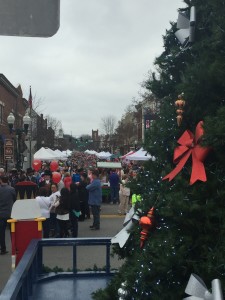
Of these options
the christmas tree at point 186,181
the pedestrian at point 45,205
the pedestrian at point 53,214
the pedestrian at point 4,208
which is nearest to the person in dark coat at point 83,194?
the pedestrian at point 53,214

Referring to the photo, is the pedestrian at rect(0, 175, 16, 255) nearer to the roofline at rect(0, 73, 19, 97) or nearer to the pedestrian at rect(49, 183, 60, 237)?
the pedestrian at rect(49, 183, 60, 237)

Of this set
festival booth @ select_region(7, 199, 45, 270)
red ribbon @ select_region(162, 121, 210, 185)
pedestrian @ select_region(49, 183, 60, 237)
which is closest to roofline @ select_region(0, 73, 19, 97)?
pedestrian @ select_region(49, 183, 60, 237)

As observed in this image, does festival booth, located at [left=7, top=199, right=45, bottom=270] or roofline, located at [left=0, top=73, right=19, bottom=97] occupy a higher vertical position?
roofline, located at [left=0, top=73, right=19, bottom=97]

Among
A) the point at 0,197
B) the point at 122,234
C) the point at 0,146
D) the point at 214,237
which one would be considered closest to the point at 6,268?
the point at 0,197

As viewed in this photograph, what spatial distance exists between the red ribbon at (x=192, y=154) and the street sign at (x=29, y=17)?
3.97 feet

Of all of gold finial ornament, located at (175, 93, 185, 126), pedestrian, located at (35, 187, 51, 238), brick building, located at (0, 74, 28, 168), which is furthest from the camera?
brick building, located at (0, 74, 28, 168)

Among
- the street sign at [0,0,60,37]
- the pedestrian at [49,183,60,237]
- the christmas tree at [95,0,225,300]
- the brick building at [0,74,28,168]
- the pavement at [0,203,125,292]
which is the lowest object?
the pavement at [0,203,125,292]

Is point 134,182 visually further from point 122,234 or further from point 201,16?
point 201,16

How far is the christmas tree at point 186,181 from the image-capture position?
260 centimetres

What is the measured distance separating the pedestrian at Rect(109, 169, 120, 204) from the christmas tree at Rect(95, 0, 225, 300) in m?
16.0

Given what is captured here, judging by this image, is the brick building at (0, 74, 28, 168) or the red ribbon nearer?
the red ribbon

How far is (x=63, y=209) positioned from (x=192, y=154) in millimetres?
8572

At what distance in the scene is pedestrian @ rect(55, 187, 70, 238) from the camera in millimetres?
11102

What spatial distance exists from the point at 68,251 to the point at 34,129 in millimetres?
37630
